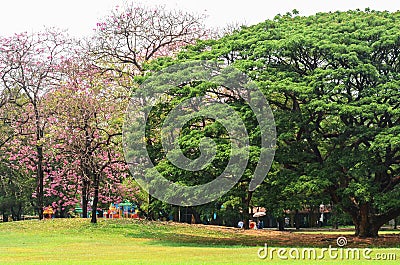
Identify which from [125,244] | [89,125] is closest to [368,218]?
[125,244]

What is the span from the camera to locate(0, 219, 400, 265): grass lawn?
16484 mm

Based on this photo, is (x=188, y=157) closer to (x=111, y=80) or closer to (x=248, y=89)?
(x=248, y=89)

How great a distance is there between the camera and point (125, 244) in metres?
23.7

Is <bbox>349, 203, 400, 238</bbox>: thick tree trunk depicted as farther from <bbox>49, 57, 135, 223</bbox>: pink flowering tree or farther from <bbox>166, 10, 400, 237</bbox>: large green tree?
<bbox>49, 57, 135, 223</bbox>: pink flowering tree

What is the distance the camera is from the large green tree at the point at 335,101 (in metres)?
23.1

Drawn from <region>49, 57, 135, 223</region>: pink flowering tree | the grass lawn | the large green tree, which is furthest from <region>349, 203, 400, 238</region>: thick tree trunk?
<region>49, 57, 135, 223</region>: pink flowering tree

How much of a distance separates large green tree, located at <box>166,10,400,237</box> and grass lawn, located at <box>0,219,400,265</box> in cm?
350

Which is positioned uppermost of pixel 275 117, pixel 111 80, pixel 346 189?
pixel 111 80

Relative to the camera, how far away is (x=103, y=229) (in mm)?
29031

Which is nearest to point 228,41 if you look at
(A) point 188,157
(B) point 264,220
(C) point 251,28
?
(C) point 251,28

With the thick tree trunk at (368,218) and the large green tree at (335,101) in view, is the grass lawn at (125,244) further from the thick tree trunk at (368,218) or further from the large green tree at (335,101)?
the thick tree trunk at (368,218)

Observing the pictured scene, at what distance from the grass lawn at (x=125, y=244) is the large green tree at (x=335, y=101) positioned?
11.5 feet

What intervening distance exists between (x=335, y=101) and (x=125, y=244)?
9622mm

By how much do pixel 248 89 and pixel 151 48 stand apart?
12.5 metres
